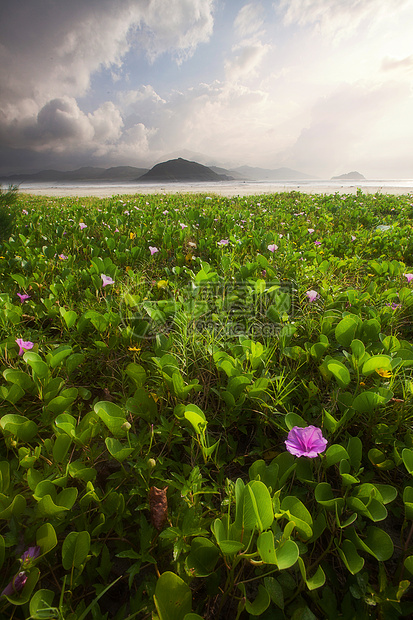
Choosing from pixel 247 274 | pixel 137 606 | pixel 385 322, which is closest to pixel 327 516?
pixel 137 606

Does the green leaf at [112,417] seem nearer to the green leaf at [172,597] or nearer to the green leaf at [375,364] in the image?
the green leaf at [172,597]

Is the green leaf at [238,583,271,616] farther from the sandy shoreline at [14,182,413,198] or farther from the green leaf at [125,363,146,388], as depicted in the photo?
the sandy shoreline at [14,182,413,198]

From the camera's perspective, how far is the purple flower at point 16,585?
0.76 meters

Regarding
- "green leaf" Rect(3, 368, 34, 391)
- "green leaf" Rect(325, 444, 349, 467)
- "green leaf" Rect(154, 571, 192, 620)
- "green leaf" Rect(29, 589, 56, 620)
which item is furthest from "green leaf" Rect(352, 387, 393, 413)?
"green leaf" Rect(3, 368, 34, 391)

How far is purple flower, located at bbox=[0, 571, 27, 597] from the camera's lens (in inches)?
29.9

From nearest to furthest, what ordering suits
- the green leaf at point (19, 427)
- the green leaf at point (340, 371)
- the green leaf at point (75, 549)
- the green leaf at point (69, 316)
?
the green leaf at point (75, 549), the green leaf at point (19, 427), the green leaf at point (340, 371), the green leaf at point (69, 316)

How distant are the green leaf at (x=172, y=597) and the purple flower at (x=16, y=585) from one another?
1.22 ft

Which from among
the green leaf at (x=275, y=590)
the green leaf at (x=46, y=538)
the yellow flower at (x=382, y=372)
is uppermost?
the yellow flower at (x=382, y=372)

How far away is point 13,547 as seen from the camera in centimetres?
90

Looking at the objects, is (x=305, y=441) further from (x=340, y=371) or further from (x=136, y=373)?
(x=136, y=373)

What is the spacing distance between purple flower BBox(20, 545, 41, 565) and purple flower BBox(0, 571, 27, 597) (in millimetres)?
26

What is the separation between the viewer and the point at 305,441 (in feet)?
3.39

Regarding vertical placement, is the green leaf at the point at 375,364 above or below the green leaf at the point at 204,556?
above

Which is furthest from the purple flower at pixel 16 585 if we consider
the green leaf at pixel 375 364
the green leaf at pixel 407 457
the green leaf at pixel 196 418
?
the green leaf at pixel 375 364
